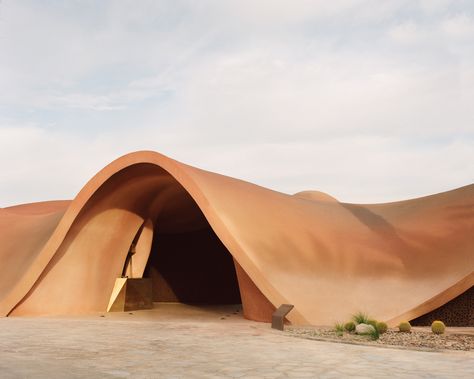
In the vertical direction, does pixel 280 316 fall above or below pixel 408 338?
above

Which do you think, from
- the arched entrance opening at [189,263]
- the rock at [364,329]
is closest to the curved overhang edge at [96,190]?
the rock at [364,329]

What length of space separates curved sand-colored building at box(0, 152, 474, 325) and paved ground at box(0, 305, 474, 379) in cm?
271

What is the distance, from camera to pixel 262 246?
13.3 m

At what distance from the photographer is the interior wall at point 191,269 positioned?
912 inches

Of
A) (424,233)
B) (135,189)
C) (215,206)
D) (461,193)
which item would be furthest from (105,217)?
(461,193)

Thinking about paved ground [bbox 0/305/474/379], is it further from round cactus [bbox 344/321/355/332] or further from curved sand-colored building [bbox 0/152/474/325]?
curved sand-colored building [bbox 0/152/474/325]

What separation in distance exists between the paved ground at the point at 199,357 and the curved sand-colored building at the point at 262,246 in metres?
2.71

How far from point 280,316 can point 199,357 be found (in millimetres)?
4339

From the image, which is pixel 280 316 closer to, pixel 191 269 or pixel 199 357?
pixel 199 357

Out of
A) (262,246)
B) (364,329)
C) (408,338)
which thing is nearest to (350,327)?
(364,329)

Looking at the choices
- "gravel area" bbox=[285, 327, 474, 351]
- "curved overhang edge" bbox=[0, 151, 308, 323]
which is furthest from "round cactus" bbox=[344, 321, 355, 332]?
"curved overhang edge" bbox=[0, 151, 308, 323]

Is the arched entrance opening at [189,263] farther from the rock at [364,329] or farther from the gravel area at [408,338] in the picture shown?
the rock at [364,329]

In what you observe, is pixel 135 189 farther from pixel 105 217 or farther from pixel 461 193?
pixel 461 193

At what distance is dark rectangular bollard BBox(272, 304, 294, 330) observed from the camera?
11.5 meters
